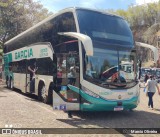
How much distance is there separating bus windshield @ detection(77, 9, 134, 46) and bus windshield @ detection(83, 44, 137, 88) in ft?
1.59

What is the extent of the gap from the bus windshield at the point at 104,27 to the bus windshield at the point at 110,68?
0.48 metres

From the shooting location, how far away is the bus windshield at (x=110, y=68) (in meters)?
9.99

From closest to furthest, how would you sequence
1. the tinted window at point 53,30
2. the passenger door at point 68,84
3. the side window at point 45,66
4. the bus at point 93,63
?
the bus at point 93,63
the passenger door at point 68,84
the tinted window at point 53,30
the side window at point 45,66

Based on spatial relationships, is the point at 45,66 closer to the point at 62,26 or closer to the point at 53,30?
the point at 53,30

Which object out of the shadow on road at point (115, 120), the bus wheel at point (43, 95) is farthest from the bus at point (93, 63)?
the bus wheel at point (43, 95)

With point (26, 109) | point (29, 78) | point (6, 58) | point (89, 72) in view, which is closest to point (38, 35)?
point (29, 78)

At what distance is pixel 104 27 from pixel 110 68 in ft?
5.54

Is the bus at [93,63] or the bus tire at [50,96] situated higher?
the bus at [93,63]

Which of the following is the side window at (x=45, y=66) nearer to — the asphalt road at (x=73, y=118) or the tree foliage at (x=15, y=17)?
the asphalt road at (x=73, y=118)

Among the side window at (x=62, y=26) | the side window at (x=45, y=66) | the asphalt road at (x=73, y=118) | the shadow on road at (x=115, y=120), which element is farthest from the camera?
the side window at (x=45, y=66)

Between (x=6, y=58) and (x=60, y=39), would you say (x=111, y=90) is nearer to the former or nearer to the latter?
(x=60, y=39)

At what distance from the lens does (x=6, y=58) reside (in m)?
23.7

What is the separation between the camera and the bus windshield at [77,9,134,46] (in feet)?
34.0

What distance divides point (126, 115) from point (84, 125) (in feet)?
8.90
